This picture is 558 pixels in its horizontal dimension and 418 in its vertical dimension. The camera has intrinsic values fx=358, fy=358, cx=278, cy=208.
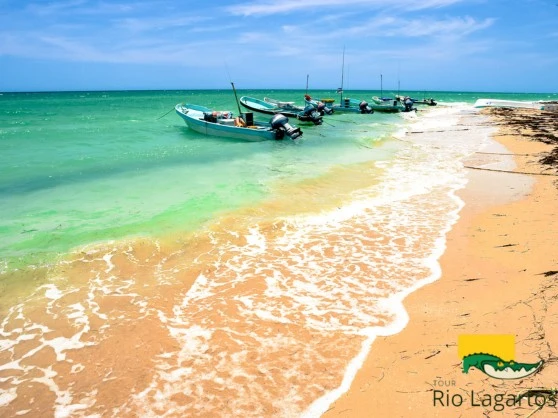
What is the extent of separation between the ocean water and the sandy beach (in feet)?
0.99

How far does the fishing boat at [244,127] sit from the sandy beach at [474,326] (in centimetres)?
1505

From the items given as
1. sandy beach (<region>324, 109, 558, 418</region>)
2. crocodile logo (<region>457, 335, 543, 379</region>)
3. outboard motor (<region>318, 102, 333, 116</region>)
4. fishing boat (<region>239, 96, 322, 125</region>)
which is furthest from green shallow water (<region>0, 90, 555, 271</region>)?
outboard motor (<region>318, 102, 333, 116</region>)

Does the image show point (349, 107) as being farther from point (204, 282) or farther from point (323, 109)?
point (204, 282)

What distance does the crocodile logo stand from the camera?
12.3 ft

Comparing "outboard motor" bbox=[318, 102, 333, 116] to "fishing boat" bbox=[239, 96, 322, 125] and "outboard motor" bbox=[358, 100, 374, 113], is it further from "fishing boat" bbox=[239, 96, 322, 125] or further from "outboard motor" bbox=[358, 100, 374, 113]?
"fishing boat" bbox=[239, 96, 322, 125]

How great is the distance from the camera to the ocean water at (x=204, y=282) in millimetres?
4043

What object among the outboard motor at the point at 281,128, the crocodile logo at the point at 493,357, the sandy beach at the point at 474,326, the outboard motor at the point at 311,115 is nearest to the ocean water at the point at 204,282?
the sandy beach at the point at 474,326

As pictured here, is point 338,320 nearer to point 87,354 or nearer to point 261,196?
point 87,354

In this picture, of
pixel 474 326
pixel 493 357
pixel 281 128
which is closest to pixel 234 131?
pixel 281 128

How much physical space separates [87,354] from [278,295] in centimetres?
277

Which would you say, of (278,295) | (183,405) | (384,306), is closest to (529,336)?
(384,306)

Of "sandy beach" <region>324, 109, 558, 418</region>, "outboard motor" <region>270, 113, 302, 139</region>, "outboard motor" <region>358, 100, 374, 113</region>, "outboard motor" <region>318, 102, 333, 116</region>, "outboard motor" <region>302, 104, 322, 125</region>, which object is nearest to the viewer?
"sandy beach" <region>324, 109, 558, 418</region>

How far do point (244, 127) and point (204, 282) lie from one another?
718 inches

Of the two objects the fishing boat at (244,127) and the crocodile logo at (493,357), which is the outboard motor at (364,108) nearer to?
the fishing boat at (244,127)
